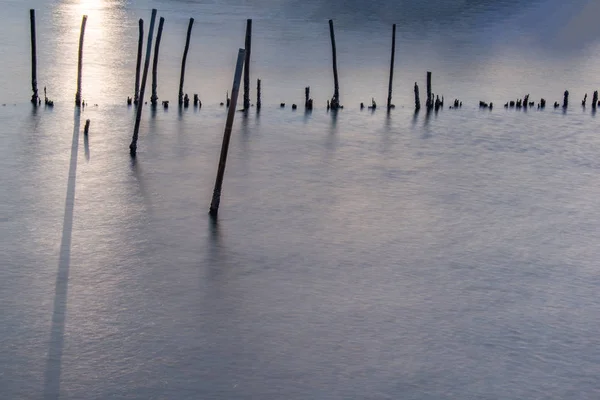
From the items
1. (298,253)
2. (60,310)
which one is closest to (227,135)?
Result: (298,253)

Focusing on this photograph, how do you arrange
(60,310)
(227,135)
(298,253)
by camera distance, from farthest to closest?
(227,135) → (298,253) → (60,310)

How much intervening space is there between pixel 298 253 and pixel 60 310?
3.57 meters

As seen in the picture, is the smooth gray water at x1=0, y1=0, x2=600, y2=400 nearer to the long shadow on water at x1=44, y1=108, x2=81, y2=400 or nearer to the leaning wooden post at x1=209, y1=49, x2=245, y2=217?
the long shadow on water at x1=44, y1=108, x2=81, y2=400

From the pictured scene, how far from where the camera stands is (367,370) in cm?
920

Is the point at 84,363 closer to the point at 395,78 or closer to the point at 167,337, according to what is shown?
the point at 167,337

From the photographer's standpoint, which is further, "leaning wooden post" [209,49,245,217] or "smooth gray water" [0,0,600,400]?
"leaning wooden post" [209,49,245,217]

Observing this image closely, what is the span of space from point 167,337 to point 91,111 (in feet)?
42.5

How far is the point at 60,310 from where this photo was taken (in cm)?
1038

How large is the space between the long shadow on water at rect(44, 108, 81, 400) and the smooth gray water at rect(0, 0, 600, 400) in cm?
3

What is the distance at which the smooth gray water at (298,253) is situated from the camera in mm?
9172

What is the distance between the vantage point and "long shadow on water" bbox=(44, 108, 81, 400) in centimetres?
869

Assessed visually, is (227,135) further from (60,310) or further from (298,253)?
(60,310)

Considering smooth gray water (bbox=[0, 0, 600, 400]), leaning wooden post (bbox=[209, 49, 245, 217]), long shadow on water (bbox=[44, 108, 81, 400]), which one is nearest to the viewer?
long shadow on water (bbox=[44, 108, 81, 400])

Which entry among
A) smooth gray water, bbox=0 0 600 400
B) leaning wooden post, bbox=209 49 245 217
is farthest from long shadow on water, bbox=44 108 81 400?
leaning wooden post, bbox=209 49 245 217
